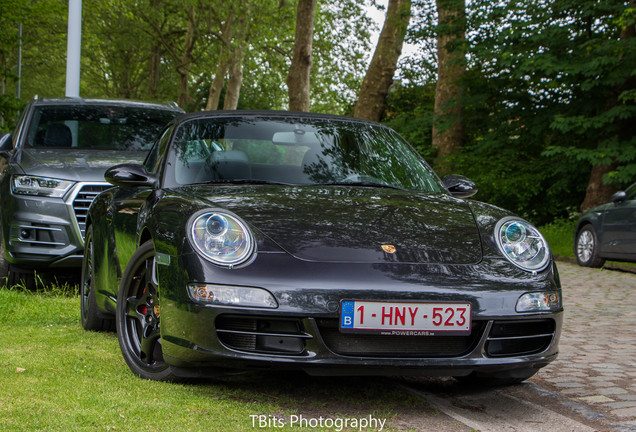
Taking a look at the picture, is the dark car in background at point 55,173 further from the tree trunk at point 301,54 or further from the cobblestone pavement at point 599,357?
the tree trunk at point 301,54

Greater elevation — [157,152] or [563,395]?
[157,152]

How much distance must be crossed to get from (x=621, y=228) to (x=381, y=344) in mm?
9742

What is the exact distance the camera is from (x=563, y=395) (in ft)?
14.9

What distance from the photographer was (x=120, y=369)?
15.1ft

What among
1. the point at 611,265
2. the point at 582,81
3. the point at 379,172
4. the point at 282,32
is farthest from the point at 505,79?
the point at 282,32

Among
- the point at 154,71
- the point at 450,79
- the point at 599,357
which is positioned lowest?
Answer: the point at 599,357

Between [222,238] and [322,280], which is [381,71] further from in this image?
[322,280]

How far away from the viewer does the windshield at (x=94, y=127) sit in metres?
8.40

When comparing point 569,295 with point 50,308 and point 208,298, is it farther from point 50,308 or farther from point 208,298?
point 208,298

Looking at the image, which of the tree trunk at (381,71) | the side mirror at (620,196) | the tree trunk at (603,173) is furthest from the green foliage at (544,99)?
the tree trunk at (381,71)

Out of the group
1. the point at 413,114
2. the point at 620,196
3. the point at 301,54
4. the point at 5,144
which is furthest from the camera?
the point at 413,114

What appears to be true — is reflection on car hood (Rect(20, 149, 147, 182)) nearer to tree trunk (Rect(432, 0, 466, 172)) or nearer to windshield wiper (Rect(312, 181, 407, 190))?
windshield wiper (Rect(312, 181, 407, 190))

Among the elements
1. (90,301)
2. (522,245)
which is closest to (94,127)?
(90,301)

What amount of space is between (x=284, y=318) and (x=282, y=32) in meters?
33.1
